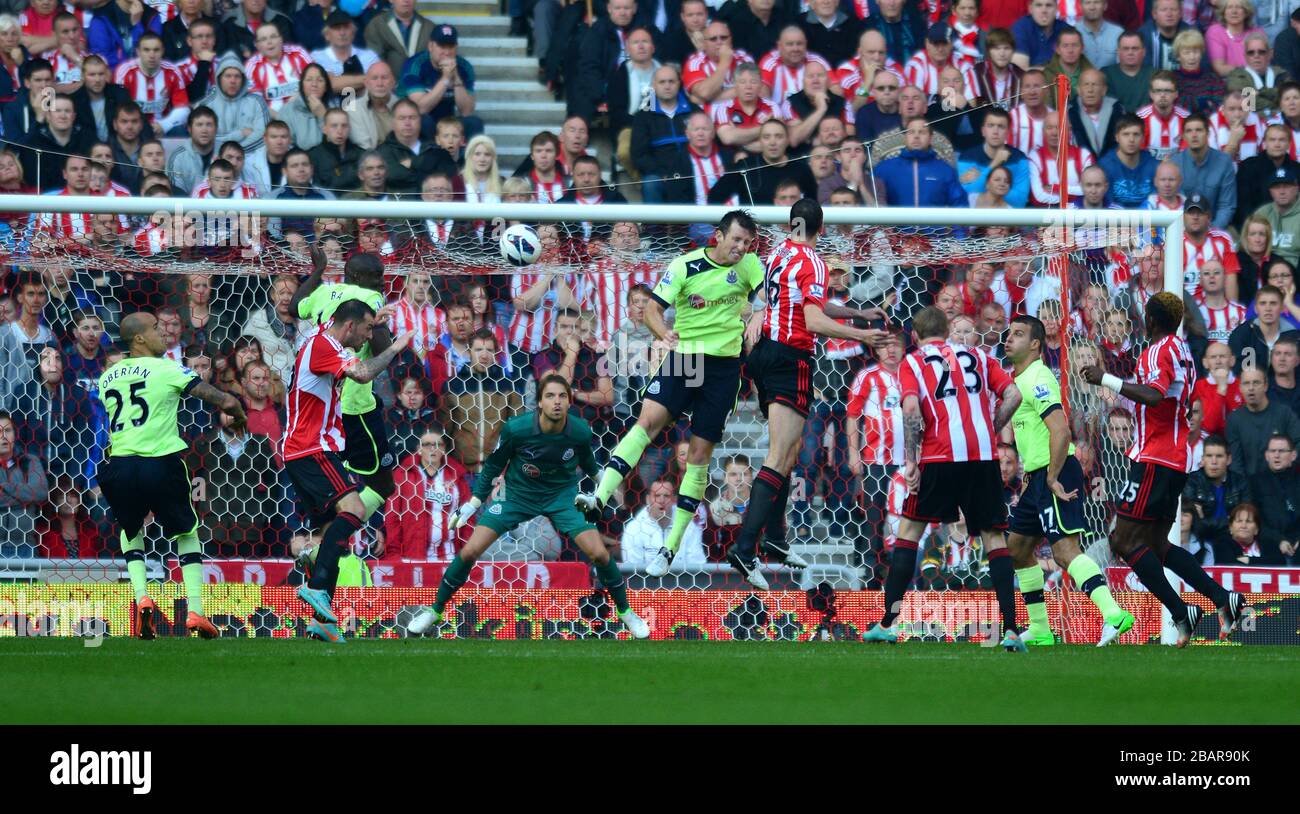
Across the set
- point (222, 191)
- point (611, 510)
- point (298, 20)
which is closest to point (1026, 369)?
point (611, 510)

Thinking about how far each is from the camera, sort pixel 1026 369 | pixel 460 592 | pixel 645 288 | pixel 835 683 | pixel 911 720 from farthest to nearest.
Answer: pixel 645 288 < pixel 460 592 < pixel 1026 369 < pixel 835 683 < pixel 911 720

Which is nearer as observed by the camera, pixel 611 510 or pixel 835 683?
pixel 835 683

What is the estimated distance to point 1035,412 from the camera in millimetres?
11031

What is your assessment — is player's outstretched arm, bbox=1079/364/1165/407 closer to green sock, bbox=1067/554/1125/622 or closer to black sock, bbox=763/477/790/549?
green sock, bbox=1067/554/1125/622

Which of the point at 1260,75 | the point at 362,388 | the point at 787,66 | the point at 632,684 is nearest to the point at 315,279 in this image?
the point at 362,388

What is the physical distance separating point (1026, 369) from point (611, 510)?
3.27m

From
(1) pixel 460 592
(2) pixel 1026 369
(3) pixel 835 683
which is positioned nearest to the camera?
(3) pixel 835 683

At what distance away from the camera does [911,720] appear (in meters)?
6.84

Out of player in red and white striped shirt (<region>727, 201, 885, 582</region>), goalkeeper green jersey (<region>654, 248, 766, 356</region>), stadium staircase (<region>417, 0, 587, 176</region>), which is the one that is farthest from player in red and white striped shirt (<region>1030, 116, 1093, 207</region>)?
player in red and white striped shirt (<region>727, 201, 885, 582</region>)

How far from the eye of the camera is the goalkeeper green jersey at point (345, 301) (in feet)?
36.3

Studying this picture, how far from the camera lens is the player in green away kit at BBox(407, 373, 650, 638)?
11.1m

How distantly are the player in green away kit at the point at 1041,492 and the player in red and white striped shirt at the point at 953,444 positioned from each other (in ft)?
1.41

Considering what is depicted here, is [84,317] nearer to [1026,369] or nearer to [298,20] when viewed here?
[298,20]

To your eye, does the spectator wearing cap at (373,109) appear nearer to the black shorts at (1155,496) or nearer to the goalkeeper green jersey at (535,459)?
the goalkeeper green jersey at (535,459)
